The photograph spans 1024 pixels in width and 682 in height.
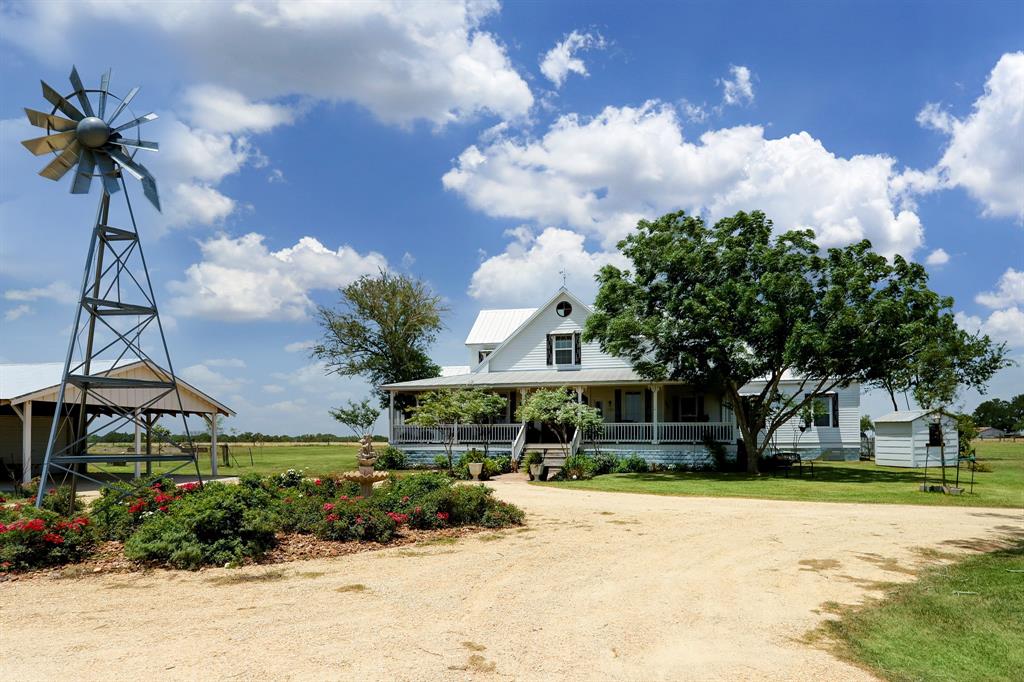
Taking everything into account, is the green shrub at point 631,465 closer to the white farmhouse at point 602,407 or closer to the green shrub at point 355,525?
the white farmhouse at point 602,407

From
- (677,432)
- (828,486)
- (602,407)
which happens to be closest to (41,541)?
(828,486)

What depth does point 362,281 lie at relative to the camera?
4712 centimetres

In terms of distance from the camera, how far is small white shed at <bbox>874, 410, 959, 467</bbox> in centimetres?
3069

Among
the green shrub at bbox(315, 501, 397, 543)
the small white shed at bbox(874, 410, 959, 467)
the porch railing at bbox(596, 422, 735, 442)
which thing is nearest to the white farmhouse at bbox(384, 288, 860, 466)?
the porch railing at bbox(596, 422, 735, 442)

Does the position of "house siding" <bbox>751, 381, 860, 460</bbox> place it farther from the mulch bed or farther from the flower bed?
the mulch bed

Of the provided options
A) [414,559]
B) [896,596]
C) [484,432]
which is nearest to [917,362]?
[484,432]

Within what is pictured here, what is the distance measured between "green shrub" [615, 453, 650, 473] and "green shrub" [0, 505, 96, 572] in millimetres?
19093

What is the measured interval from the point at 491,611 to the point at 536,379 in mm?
22573

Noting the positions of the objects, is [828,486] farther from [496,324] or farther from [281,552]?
[496,324]

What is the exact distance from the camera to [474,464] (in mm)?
24875

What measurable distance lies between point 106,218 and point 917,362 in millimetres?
25747

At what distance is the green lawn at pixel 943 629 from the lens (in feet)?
19.2

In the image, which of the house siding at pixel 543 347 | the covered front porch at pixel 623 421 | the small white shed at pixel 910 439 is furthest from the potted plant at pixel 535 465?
the small white shed at pixel 910 439

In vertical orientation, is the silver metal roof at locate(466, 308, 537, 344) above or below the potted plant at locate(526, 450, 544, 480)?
above
